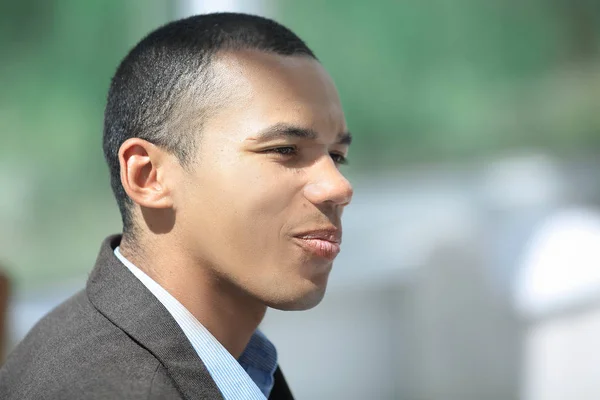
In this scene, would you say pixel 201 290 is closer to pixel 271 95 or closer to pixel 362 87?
pixel 271 95

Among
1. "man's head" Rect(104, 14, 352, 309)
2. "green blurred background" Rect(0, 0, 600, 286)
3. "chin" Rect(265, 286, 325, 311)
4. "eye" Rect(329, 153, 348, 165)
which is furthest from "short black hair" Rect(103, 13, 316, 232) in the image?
"green blurred background" Rect(0, 0, 600, 286)

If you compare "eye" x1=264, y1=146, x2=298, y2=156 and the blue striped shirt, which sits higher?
"eye" x1=264, y1=146, x2=298, y2=156

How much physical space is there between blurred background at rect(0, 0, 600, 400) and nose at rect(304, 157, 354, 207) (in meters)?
2.45

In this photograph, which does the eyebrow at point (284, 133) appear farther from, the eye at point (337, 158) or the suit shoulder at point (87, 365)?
the suit shoulder at point (87, 365)

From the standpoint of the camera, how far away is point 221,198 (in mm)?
1609

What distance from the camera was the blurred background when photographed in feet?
13.5

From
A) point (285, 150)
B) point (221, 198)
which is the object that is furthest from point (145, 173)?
point (285, 150)

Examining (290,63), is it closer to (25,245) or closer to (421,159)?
(25,245)

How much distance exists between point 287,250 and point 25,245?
115 inches

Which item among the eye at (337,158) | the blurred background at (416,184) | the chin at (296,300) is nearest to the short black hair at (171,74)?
the eye at (337,158)

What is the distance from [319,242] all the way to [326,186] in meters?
0.12

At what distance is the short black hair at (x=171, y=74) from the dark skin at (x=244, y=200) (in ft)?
0.11

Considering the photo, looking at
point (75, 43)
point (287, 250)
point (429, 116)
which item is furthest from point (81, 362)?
point (429, 116)

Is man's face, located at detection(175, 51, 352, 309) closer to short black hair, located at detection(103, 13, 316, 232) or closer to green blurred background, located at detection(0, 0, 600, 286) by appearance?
short black hair, located at detection(103, 13, 316, 232)
